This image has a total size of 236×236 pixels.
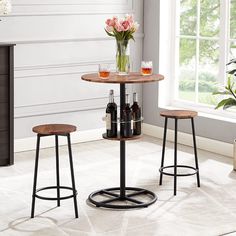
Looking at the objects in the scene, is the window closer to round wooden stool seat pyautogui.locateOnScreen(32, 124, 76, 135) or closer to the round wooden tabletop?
the round wooden tabletop

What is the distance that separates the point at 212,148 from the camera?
20.7 ft

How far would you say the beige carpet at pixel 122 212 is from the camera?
421cm

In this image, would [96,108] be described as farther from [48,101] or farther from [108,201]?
[108,201]

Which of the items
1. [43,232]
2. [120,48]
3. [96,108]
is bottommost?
[43,232]

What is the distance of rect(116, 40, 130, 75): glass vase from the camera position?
454cm

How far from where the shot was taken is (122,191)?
4.71 m

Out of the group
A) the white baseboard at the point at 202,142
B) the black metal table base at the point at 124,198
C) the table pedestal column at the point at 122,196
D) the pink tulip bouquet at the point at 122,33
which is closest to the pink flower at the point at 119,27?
the pink tulip bouquet at the point at 122,33

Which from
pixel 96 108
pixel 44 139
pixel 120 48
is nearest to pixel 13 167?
pixel 44 139

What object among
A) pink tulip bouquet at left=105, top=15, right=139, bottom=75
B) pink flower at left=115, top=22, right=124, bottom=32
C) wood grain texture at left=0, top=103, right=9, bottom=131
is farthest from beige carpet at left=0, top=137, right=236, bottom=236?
pink flower at left=115, top=22, right=124, bottom=32

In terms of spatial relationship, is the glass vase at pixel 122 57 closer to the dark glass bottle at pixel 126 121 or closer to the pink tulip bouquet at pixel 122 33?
the pink tulip bouquet at pixel 122 33

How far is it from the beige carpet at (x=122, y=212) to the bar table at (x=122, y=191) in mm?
65

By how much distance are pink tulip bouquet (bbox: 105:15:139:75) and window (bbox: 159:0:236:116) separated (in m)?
1.93

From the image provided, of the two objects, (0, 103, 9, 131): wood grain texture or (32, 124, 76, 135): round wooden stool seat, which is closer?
(32, 124, 76, 135): round wooden stool seat

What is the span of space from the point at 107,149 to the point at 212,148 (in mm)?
1017
